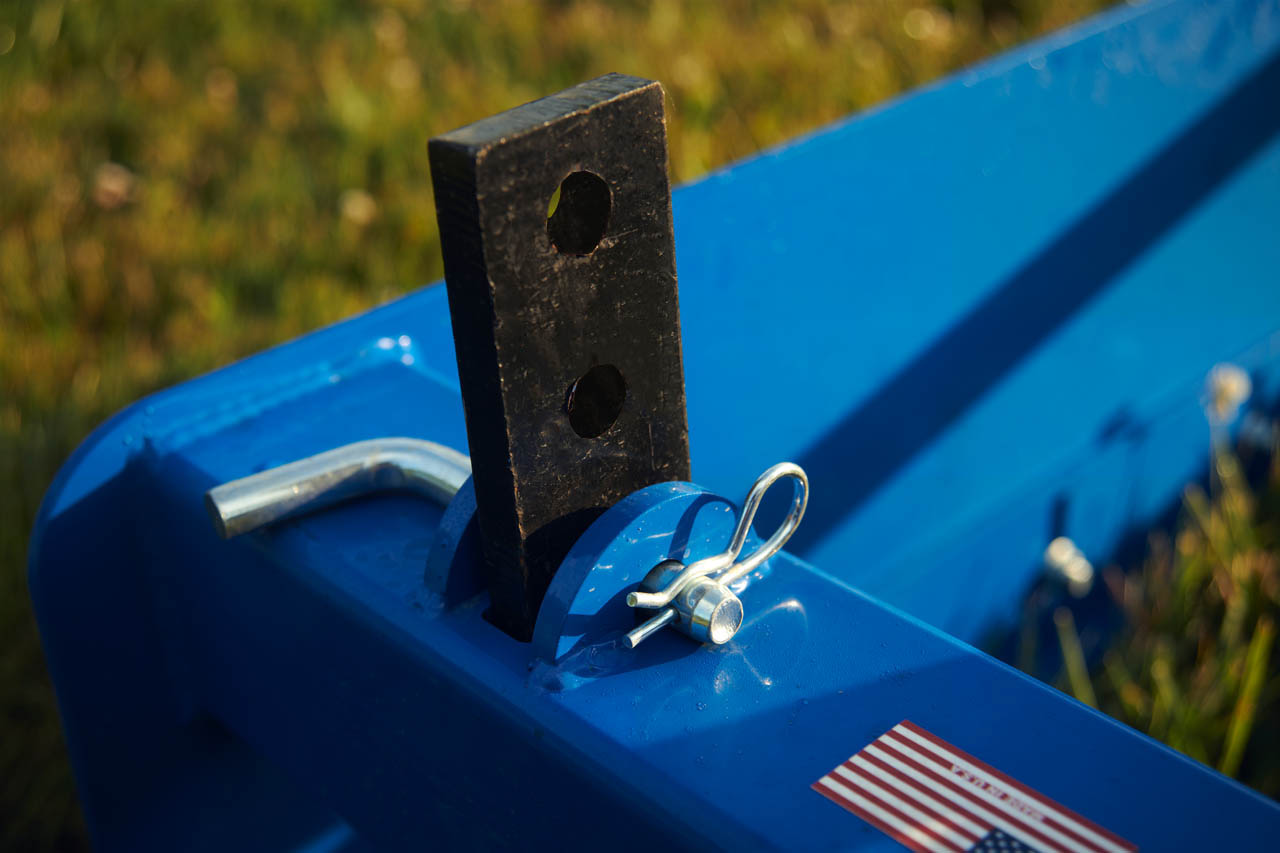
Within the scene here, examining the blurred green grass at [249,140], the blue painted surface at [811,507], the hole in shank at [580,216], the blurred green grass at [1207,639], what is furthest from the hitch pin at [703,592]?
the blurred green grass at [249,140]

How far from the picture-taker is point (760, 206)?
4.82 feet

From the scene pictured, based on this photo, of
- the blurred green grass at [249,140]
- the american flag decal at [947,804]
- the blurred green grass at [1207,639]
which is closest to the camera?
the american flag decal at [947,804]

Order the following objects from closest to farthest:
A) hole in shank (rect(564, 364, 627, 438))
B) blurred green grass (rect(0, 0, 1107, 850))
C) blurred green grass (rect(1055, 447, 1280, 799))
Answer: hole in shank (rect(564, 364, 627, 438)), blurred green grass (rect(1055, 447, 1280, 799)), blurred green grass (rect(0, 0, 1107, 850))

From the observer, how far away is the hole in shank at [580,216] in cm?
69

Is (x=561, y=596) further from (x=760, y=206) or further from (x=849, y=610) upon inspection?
(x=760, y=206)

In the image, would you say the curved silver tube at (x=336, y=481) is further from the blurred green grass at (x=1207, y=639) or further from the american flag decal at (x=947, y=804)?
the blurred green grass at (x=1207, y=639)

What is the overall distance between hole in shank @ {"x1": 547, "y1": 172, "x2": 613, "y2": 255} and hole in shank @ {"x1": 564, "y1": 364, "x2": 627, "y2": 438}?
0.25 feet

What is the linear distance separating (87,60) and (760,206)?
2198 millimetres

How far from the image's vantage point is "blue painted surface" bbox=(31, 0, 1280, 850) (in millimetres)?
696

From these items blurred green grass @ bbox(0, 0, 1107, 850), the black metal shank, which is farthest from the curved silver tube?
blurred green grass @ bbox(0, 0, 1107, 850)

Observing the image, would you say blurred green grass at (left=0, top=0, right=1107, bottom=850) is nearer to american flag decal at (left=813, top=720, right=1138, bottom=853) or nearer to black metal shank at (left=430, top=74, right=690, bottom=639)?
black metal shank at (left=430, top=74, right=690, bottom=639)

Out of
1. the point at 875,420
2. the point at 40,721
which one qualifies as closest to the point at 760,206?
the point at 875,420

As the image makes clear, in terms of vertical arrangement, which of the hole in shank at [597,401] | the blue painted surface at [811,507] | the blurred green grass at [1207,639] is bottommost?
the blurred green grass at [1207,639]

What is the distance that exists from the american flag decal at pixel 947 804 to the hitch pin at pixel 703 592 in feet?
0.35
